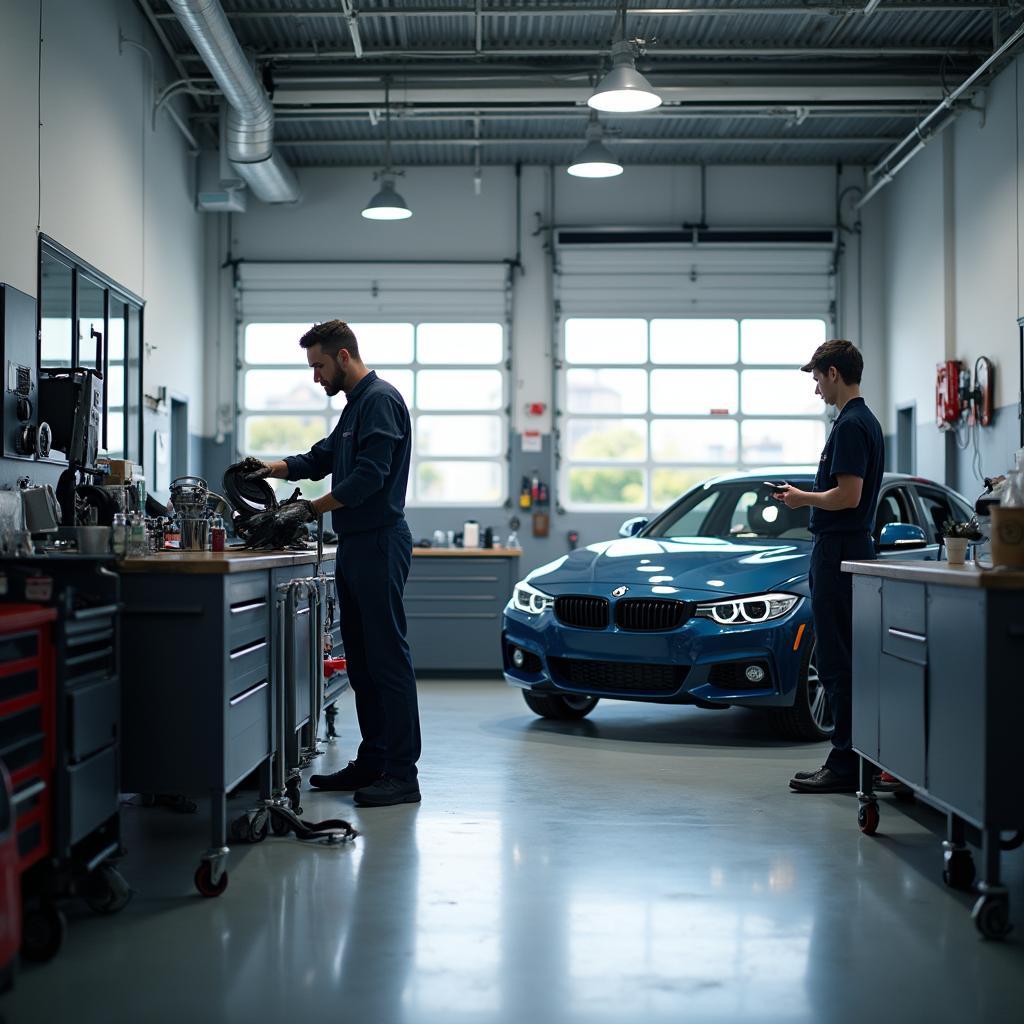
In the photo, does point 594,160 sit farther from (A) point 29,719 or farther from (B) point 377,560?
(A) point 29,719

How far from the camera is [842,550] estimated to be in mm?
4539

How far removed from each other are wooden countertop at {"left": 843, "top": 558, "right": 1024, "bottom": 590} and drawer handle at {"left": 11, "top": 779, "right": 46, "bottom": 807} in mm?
2224

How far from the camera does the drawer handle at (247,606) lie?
3.39m

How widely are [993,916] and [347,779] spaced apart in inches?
102

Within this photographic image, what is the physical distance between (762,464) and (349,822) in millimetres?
7510

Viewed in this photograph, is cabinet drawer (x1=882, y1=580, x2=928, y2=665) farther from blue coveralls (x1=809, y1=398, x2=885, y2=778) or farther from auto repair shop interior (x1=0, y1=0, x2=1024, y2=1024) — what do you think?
blue coveralls (x1=809, y1=398, x2=885, y2=778)

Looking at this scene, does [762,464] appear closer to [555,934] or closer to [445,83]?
[445,83]

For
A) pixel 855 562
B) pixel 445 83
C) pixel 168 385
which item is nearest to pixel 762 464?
pixel 445 83

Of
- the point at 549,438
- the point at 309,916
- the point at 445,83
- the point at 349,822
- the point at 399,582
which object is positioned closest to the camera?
the point at 309,916

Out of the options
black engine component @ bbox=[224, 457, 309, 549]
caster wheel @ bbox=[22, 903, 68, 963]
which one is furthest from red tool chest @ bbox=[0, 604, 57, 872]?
black engine component @ bbox=[224, 457, 309, 549]

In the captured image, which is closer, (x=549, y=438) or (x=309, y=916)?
(x=309, y=916)

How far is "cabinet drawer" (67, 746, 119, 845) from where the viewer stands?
9.41ft

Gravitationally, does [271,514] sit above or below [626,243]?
below

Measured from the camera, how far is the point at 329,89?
902cm
